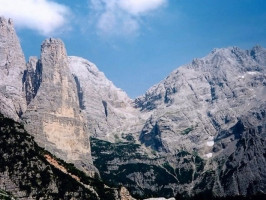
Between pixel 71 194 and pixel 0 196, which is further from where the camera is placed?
pixel 71 194

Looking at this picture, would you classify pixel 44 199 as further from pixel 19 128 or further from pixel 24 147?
pixel 19 128

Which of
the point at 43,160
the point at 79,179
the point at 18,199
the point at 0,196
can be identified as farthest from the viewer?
the point at 79,179

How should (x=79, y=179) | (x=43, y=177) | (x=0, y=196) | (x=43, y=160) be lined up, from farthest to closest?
(x=79, y=179) → (x=43, y=160) → (x=43, y=177) → (x=0, y=196)

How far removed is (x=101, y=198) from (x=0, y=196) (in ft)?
152

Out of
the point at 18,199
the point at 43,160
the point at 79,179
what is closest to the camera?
the point at 18,199

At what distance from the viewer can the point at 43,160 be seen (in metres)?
182

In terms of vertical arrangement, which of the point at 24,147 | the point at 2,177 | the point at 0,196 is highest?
the point at 24,147

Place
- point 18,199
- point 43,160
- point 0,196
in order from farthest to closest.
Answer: point 43,160
point 18,199
point 0,196

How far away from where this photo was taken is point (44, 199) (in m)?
162

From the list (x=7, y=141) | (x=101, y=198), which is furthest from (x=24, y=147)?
(x=101, y=198)

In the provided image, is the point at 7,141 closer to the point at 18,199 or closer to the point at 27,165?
the point at 27,165

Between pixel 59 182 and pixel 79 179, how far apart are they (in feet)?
64.5

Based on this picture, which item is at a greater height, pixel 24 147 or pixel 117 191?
pixel 24 147

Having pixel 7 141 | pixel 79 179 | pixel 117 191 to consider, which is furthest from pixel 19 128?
pixel 117 191
